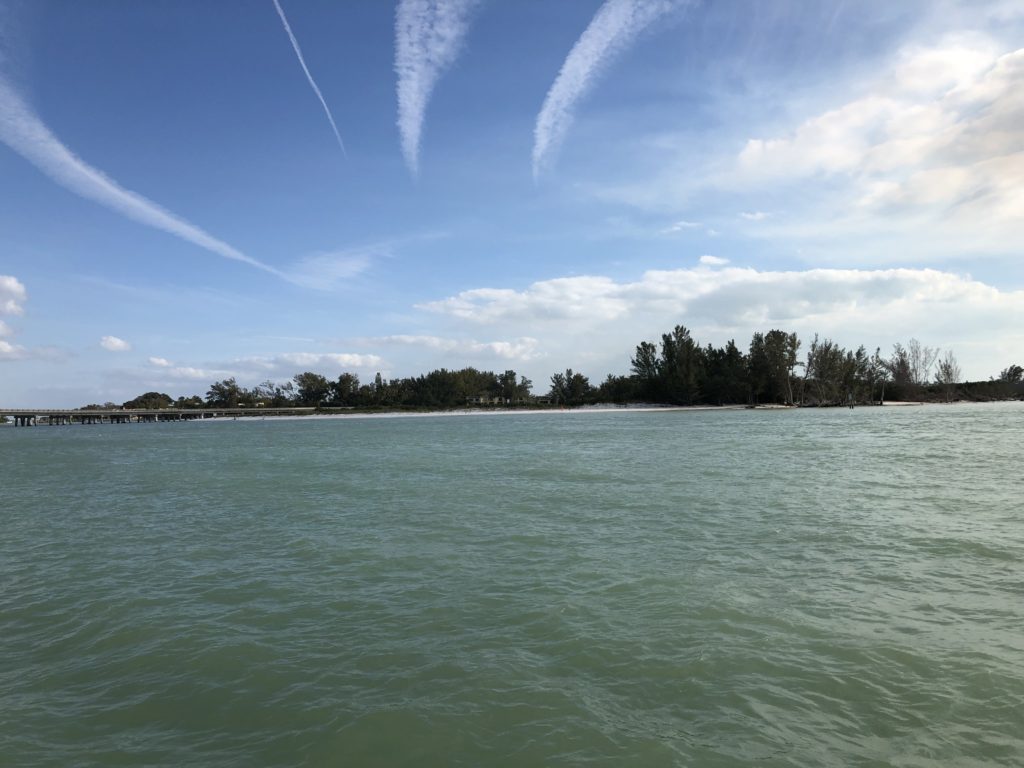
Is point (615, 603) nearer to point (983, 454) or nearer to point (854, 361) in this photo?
point (983, 454)

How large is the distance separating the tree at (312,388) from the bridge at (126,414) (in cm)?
627

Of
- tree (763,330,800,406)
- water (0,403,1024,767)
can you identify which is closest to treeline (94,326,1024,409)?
tree (763,330,800,406)

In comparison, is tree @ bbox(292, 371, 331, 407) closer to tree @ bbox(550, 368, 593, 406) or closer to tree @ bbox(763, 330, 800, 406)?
tree @ bbox(550, 368, 593, 406)

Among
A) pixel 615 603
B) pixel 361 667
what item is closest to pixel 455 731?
pixel 361 667

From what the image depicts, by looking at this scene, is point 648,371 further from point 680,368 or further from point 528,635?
point 528,635

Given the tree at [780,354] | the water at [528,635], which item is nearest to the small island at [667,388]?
the tree at [780,354]

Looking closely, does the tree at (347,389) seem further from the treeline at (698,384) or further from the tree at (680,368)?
the tree at (680,368)

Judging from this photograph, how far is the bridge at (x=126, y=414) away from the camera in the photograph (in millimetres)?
170750

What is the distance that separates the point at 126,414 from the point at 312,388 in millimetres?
54662

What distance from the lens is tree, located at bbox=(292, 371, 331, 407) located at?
582 feet

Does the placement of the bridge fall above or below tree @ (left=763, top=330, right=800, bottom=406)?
below

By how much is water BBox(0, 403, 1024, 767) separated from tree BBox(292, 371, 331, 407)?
165 meters

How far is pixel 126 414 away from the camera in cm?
17650

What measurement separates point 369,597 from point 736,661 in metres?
5.41
